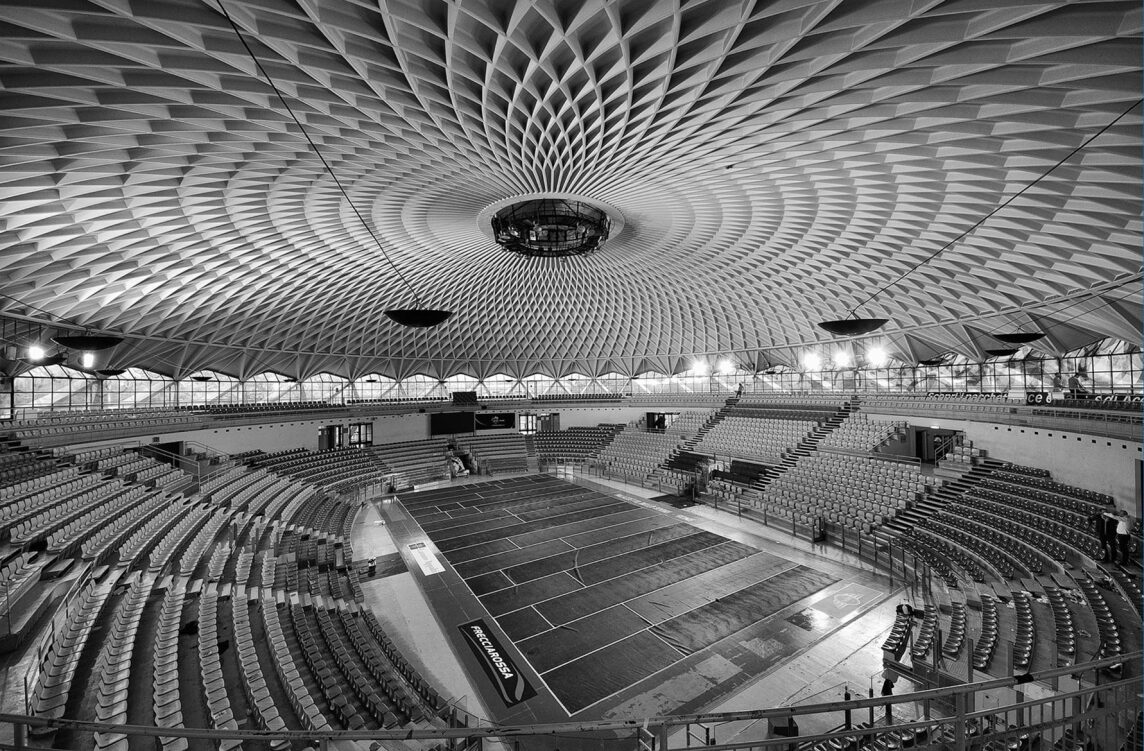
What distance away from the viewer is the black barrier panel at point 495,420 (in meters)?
48.2

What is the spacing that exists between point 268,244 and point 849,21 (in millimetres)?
22339

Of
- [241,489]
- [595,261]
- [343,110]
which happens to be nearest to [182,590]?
[343,110]

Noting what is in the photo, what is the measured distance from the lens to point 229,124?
39.4 feet

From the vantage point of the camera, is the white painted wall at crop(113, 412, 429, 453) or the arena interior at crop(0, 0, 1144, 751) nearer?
the arena interior at crop(0, 0, 1144, 751)

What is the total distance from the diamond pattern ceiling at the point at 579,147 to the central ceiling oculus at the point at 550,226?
1.22m

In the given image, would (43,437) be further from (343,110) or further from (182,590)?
(343,110)

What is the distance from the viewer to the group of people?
43.9ft

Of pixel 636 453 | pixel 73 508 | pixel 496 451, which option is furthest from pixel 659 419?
pixel 73 508

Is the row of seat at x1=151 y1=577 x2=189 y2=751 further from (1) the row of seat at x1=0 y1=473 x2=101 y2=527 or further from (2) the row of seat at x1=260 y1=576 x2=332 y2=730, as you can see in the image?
(1) the row of seat at x1=0 y1=473 x2=101 y2=527

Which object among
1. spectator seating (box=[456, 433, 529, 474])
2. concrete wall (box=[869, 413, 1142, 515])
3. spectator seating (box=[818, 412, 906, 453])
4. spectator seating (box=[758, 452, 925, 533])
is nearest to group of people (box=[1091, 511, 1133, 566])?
concrete wall (box=[869, 413, 1142, 515])

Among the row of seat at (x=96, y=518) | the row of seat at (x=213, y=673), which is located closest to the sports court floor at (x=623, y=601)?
the row of seat at (x=213, y=673)

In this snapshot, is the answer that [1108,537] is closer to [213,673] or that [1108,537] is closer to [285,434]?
[213,673]

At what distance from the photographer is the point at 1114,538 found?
13.7 meters

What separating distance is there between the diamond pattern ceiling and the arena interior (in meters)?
0.11
